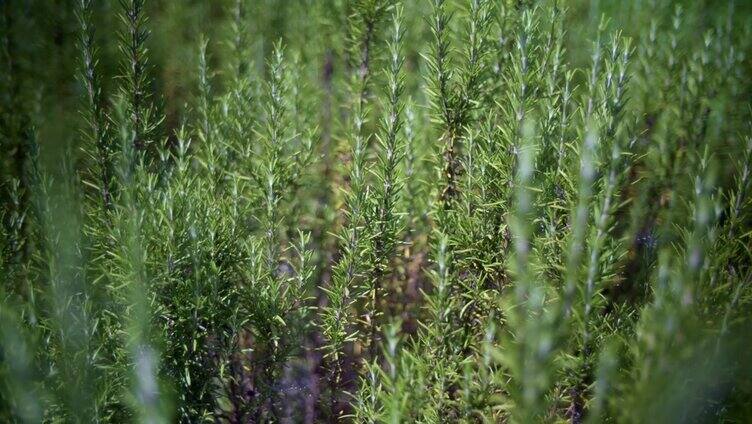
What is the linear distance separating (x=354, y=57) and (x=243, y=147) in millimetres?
417

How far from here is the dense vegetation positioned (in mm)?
948

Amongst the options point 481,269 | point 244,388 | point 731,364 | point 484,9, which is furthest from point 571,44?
point 244,388

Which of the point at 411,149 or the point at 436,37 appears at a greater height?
the point at 436,37

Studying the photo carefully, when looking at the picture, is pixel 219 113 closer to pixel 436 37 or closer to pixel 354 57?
pixel 354 57

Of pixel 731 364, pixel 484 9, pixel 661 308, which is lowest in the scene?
pixel 731 364

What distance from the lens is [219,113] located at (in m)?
1.61

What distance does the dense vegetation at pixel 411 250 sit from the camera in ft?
3.11

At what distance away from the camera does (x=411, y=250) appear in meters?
1.82

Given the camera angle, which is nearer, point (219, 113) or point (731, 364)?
point (731, 364)

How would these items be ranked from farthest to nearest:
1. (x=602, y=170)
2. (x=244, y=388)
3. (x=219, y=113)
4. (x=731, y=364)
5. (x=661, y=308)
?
(x=219, y=113)
(x=244, y=388)
(x=602, y=170)
(x=731, y=364)
(x=661, y=308)

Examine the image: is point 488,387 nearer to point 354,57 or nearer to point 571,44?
point 354,57

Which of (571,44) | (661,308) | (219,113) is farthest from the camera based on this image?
(571,44)

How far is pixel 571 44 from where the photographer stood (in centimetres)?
218

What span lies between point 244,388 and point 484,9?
0.99 meters
